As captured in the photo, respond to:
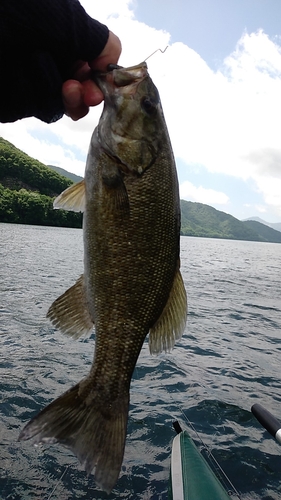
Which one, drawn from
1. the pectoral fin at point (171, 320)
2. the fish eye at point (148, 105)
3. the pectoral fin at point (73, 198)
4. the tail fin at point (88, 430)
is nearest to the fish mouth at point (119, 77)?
the fish eye at point (148, 105)

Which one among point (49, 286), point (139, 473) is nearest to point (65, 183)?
point (49, 286)

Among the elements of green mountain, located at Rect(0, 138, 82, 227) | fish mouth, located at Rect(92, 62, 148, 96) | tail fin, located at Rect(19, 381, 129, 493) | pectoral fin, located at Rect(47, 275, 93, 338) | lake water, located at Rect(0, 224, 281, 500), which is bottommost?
lake water, located at Rect(0, 224, 281, 500)

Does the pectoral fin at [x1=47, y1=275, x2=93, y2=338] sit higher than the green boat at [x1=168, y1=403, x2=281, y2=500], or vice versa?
the pectoral fin at [x1=47, y1=275, x2=93, y2=338]

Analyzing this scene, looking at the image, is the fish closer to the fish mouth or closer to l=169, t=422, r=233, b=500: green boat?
the fish mouth

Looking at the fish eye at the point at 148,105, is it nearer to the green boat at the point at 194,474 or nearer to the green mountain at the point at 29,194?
the green boat at the point at 194,474

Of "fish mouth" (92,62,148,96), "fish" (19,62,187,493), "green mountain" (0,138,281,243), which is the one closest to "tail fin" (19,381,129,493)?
"fish" (19,62,187,493)

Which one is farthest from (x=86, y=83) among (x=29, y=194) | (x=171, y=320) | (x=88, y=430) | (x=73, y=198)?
(x=29, y=194)

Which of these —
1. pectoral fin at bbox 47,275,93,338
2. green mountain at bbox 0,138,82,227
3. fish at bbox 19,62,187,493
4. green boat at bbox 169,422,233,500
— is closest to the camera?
fish at bbox 19,62,187,493

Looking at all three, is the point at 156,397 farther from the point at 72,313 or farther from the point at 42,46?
the point at 42,46
